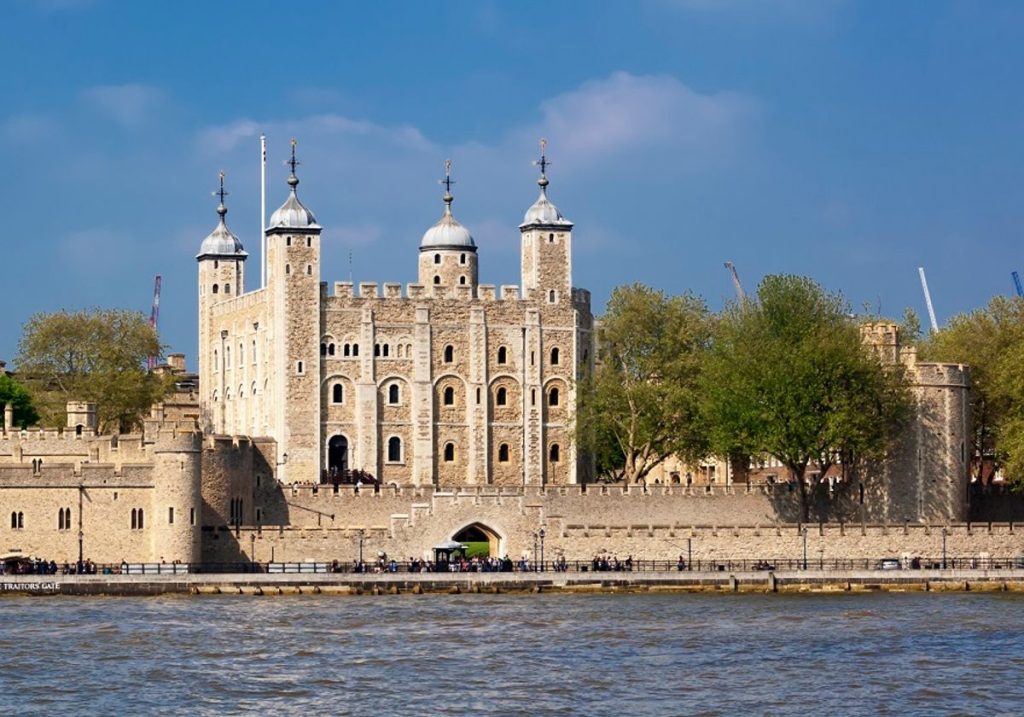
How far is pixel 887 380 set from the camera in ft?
320

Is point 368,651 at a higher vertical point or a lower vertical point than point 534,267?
lower

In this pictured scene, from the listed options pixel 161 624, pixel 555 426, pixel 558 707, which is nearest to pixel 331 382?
pixel 555 426

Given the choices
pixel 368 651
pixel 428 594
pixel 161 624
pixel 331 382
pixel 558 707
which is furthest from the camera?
pixel 331 382

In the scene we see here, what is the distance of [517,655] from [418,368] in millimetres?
42259

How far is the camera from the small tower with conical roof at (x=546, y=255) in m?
111

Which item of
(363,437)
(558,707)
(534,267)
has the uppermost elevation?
(534,267)

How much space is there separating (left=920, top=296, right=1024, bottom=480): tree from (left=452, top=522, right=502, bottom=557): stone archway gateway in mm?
19403

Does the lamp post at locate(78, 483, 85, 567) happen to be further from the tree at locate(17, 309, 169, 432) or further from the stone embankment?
the tree at locate(17, 309, 169, 432)

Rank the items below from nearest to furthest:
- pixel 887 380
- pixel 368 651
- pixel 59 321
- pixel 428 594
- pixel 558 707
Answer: pixel 558 707
pixel 368 651
pixel 428 594
pixel 887 380
pixel 59 321

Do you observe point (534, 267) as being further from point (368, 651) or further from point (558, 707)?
point (558, 707)

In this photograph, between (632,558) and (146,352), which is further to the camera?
(146,352)

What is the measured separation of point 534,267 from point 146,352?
22234mm

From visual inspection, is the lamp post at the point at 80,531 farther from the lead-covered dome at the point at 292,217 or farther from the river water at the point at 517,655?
the lead-covered dome at the point at 292,217

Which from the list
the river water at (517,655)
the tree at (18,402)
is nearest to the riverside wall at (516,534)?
the river water at (517,655)
